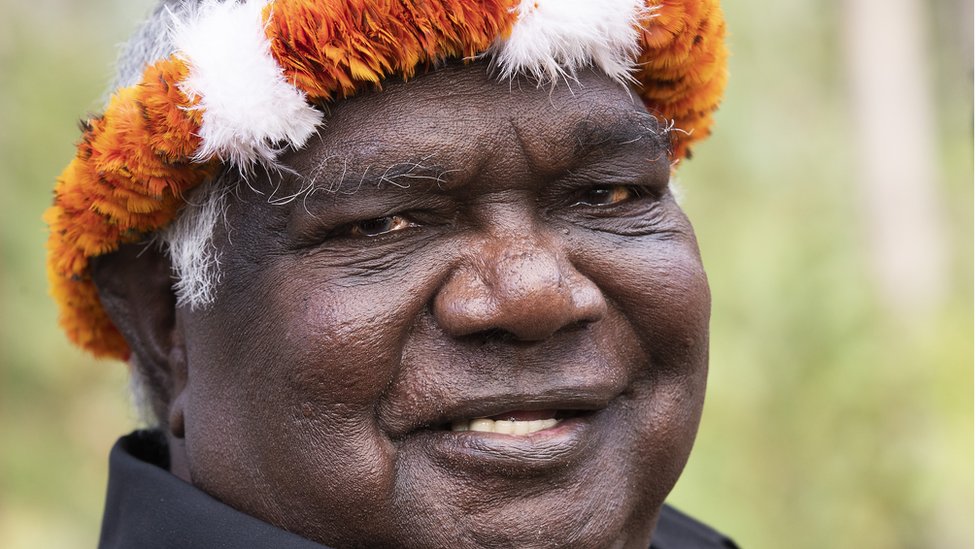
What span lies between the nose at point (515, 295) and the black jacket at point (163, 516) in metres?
0.53

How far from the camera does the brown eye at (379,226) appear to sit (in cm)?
219

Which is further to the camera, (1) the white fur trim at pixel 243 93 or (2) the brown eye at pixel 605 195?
(2) the brown eye at pixel 605 195

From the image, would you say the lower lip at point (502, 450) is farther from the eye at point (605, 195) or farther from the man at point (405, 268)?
the eye at point (605, 195)

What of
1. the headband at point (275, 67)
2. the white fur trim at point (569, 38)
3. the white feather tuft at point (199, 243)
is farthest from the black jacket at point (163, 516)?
the white fur trim at point (569, 38)

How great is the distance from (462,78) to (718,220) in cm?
573

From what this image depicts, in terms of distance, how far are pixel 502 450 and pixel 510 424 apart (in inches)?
3.1

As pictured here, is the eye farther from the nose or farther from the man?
the nose

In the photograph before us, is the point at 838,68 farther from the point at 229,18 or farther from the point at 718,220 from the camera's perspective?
the point at 229,18

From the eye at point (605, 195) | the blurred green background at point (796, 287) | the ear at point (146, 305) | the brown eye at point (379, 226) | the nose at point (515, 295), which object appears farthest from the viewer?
the blurred green background at point (796, 287)

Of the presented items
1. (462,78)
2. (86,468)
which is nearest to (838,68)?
(86,468)

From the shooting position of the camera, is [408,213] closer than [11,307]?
Yes

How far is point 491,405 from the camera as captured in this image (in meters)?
2.10

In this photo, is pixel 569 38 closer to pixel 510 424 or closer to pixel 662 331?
pixel 662 331

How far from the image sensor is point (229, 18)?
2168 millimetres
